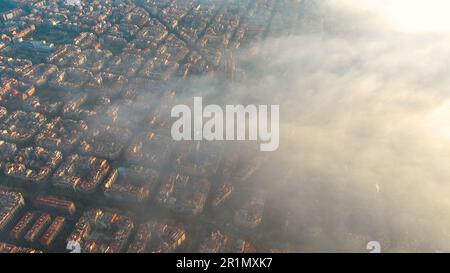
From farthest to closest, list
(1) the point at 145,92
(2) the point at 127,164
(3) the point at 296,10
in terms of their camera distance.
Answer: (3) the point at 296,10, (1) the point at 145,92, (2) the point at 127,164

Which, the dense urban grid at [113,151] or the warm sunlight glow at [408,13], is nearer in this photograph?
the dense urban grid at [113,151]

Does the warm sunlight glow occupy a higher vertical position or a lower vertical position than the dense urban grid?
lower

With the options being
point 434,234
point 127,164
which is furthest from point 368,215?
point 127,164

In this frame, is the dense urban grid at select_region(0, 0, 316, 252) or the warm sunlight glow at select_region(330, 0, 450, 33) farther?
the warm sunlight glow at select_region(330, 0, 450, 33)

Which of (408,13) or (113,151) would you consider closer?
(113,151)

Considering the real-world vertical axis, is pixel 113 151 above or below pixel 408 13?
above

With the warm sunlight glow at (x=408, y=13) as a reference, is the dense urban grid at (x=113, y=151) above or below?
above
